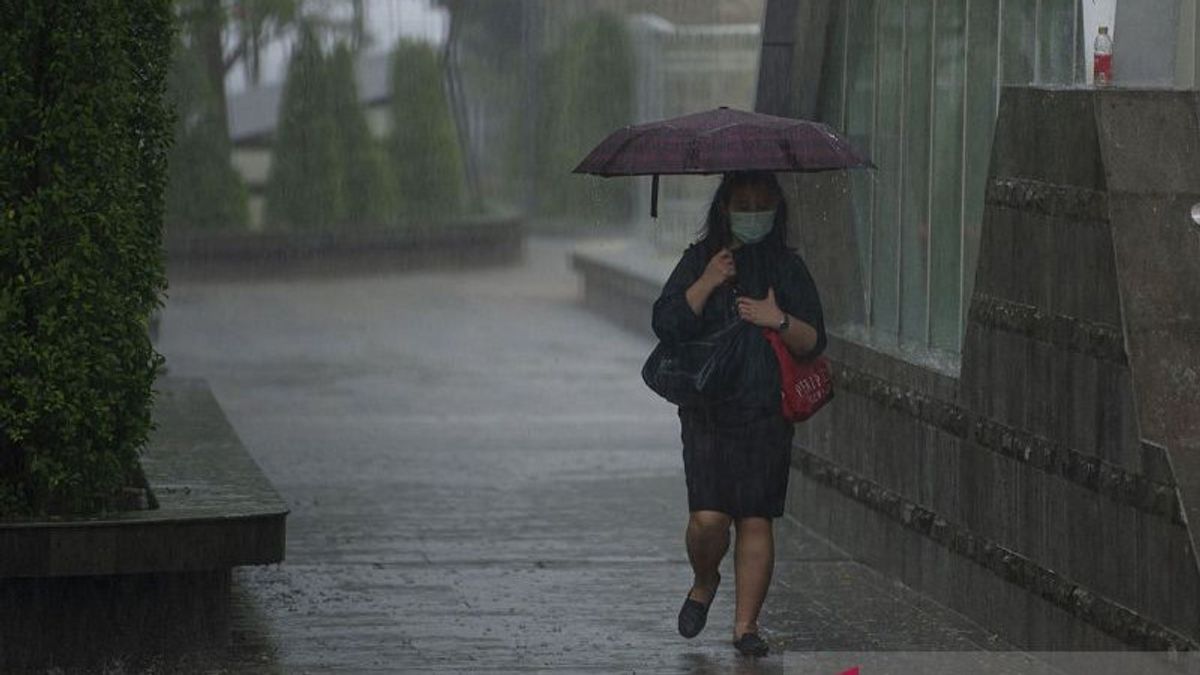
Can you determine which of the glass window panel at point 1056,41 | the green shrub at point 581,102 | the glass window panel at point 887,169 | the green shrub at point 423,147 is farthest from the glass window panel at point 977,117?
the green shrub at point 423,147

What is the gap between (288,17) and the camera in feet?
102

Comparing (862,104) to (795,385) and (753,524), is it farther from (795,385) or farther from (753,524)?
(753,524)

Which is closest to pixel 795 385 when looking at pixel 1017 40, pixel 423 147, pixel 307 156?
pixel 1017 40

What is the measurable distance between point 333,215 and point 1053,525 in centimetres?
2298

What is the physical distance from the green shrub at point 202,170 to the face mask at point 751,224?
21214 mm

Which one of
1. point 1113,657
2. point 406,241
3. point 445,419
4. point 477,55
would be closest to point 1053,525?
point 1113,657

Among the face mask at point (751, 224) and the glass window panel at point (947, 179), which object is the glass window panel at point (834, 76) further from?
the face mask at point (751, 224)

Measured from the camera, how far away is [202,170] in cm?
2973

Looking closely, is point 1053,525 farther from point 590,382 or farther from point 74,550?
point 590,382

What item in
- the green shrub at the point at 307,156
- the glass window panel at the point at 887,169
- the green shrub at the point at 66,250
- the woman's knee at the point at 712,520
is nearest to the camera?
the green shrub at the point at 66,250

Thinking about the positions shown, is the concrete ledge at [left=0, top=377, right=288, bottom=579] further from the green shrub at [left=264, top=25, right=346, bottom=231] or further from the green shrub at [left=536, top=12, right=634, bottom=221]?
the green shrub at [left=536, top=12, right=634, bottom=221]

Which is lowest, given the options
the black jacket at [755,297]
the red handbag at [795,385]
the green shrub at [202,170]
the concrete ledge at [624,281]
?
the concrete ledge at [624,281]

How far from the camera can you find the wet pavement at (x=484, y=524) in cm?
819

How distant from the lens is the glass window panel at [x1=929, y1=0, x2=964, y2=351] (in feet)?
30.3
